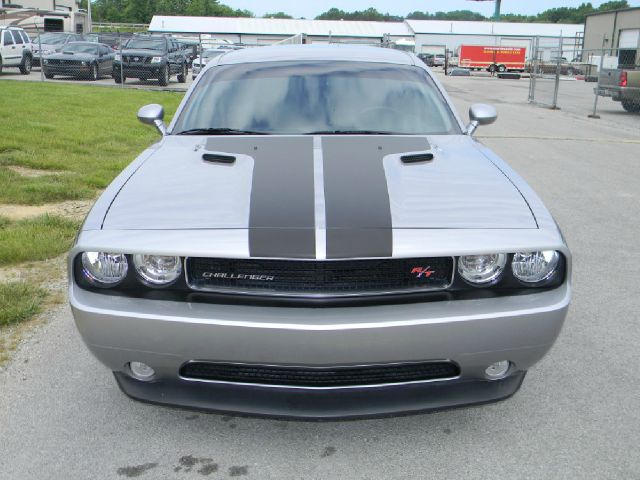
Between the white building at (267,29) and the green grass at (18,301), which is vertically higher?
the white building at (267,29)

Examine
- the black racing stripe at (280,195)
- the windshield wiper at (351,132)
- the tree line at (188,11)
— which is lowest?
the black racing stripe at (280,195)

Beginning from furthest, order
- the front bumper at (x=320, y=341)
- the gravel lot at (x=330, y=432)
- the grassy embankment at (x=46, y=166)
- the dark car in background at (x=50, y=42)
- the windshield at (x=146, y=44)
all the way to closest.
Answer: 1. the dark car in background at (x=50, y=42)
2. the windshield at (x=146, y=44)
3. the grassy embankment at (x=46, y=166)
4. the gravel lot at (x=330, y=432)
5. the front bumper at (x=320, y=341)

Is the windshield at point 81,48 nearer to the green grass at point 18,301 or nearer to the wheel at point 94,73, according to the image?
the wheel at point 94,73

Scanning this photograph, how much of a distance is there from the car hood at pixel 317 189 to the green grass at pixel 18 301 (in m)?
1.38

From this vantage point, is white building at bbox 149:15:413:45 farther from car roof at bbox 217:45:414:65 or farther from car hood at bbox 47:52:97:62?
car roof at bbox 217:45:414:65

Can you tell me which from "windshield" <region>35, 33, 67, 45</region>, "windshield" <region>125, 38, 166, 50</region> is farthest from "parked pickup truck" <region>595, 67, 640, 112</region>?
"windshield" <region>35, 33, 67, 45</region>

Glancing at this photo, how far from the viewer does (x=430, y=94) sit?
13.6ft

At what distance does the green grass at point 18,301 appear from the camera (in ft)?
12.8

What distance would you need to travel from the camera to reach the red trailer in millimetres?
54750

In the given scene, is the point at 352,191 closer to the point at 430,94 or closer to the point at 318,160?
the point at 318,160

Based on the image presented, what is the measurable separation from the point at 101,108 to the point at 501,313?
13.4 metres

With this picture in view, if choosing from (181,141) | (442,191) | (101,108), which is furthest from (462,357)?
(101,108)

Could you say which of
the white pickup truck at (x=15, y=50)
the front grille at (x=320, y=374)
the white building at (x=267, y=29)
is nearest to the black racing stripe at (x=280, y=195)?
the front grille at (x=320, y=374)

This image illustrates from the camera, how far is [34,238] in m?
5.24
